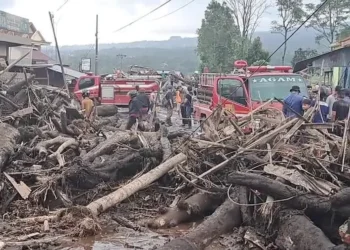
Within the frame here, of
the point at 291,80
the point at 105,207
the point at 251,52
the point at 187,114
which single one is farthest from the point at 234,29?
the point at 105,207

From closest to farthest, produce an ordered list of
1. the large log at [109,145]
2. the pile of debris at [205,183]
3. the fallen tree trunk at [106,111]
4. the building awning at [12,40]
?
the pile of debris at [205,183]
the large log at [109,145]
the building awning at [12,40]
the fallen tree trunk at [106,111]

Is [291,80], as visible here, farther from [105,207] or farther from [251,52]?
[251,52]

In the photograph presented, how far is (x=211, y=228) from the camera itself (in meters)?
6.34

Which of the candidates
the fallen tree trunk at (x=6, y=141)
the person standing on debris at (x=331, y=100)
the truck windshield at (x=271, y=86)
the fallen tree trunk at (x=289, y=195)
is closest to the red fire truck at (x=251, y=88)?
the truck windshield at (x=271, y=86)

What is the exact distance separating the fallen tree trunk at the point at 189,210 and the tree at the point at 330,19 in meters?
32.6

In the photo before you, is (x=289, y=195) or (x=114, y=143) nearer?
(x=289, y=195)

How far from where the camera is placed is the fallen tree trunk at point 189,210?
6.96 metres

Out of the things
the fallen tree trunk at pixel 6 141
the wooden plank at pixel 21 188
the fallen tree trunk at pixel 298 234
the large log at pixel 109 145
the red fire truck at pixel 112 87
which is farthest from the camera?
the red fire truck at pixel 112 87

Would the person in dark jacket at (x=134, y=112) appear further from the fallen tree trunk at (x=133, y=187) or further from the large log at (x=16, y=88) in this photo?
the fallen tree trunk at (x=133, y=187)

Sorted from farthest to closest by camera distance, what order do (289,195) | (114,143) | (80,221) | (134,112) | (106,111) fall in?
(106,111) < (134,112) < (114,143) < (80,221) < (289,195)

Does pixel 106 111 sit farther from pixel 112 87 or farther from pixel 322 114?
pixel 322 114

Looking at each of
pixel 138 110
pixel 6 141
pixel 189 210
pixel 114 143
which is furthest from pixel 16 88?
pixel 189 210

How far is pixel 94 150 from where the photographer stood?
9562 millimetres

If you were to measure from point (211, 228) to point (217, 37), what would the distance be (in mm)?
35086
